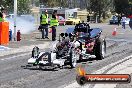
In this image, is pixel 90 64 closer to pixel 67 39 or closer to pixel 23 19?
pixel 67 39

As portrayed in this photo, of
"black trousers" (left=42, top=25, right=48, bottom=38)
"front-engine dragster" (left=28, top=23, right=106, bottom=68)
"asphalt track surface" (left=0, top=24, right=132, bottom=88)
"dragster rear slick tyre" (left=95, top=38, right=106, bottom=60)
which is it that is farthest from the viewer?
"black trousers" (left=42, top=25, right=48, bottom=38)

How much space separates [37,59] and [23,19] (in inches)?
1080

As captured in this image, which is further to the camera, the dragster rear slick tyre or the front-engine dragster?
the dragster rear slick tyre

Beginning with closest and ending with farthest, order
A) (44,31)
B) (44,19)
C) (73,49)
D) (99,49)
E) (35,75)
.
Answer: (35,75) < (73,49) < (99,49) < (44,31) < (44,19)

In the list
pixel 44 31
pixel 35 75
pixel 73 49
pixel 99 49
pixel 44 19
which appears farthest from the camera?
pixel 44 19

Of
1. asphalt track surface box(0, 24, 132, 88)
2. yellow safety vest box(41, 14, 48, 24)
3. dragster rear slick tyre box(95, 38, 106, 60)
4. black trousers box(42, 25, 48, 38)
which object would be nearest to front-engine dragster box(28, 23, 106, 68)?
dragster rear slick tyre box(95, 38, 106, 60)

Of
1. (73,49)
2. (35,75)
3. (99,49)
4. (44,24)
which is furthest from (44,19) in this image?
(35,75)

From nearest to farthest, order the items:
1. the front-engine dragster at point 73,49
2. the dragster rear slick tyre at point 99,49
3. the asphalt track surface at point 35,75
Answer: the asphalt track surface at point 35,75, the front-engine dragster at point 73,49, the dragster rear slick tyre at point 99,49

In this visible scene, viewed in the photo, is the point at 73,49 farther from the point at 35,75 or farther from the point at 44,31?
the point at 44,31

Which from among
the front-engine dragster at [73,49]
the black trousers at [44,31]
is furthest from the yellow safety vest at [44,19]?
the front-engine dragster at [73,49]

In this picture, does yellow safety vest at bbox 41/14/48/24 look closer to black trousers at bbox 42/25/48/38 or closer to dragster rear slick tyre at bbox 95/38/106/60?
black trousers at bbox 42/25/48/38

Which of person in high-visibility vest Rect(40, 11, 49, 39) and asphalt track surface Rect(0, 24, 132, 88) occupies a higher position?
person in high-visibility vest Rect(40, 11, 49, 39)

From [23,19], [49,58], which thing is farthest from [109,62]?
[23,19]

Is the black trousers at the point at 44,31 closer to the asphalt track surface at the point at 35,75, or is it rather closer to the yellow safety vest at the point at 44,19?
the yellow safety vest at the point at 44,19
